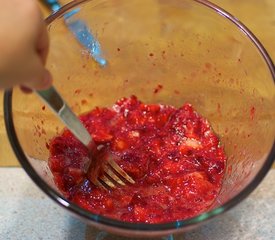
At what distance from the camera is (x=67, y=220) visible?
88 cm

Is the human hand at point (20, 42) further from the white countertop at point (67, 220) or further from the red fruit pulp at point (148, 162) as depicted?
the white countertop at point (67, 220)

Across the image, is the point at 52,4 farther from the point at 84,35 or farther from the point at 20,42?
the point at 20,42

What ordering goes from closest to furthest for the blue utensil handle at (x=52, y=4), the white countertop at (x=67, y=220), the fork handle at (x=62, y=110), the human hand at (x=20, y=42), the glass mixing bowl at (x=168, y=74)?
1. the human hand at (x=20, y=42)
2. the fork handle at (x=62, y=110)
3. the glass mixing bowl at (x=168, y=74)
4. the white countertop at (x=67, y=220)
5. the blue utensil handle at (x=52, y=4)

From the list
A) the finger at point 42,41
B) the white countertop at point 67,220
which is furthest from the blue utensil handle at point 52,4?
the finger at point 42,41

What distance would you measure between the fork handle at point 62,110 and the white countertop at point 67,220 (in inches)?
7.8

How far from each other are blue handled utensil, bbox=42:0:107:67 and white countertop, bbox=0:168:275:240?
28cm

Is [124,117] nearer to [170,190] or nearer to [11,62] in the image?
[170,190]

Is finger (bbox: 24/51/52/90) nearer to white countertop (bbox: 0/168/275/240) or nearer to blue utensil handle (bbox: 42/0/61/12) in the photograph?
white countertop (bbox: 0/168/275/240)

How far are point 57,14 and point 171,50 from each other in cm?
24

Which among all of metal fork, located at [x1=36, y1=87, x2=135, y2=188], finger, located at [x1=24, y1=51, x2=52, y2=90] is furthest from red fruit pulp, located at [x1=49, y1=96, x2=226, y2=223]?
finger, located at [x1=24, y1=51, x2=52, y2=90]

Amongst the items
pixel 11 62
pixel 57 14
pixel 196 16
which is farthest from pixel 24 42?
pixel 196 16

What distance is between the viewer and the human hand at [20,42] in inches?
19.7

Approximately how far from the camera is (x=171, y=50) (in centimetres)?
93

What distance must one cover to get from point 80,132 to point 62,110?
84 mm
